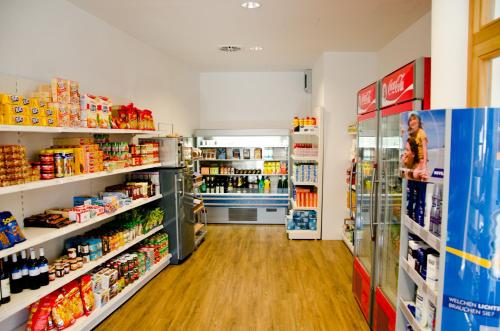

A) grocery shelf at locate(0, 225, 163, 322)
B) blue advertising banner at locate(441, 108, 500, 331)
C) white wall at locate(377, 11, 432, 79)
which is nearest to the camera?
blue advertising banner at locate(441, 108, 500, 331)

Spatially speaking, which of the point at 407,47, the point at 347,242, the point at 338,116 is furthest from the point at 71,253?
the point at 407,47

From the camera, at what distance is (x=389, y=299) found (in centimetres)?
255

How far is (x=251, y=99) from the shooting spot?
23.7 feet

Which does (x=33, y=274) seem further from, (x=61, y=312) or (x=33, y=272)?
(x=61, y=312)

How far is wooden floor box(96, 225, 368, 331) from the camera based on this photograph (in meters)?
3.11

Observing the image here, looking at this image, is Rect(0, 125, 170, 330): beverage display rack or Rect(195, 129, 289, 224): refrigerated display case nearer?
Rect(0, 125, 170, 330): beverage display rack

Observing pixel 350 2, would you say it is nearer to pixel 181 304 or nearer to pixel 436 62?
pixel 436 62

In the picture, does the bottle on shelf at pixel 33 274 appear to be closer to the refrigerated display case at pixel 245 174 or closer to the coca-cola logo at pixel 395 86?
the coca-cola logo at pixel 395 86

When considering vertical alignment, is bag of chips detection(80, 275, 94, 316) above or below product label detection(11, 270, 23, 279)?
below

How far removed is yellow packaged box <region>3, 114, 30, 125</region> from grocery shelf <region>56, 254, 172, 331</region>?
1.76 meters

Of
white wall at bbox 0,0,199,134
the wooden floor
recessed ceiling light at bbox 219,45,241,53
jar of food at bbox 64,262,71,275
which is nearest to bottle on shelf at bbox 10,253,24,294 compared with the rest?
jar of food at bbox 64,262,71,275

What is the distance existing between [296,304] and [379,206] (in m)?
1.52

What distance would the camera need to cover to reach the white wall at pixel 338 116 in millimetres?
5457

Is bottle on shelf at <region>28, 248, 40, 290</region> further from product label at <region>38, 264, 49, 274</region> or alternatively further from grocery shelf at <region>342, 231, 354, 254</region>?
grocery shelf at <region>342, 231, 354, 254</region>
